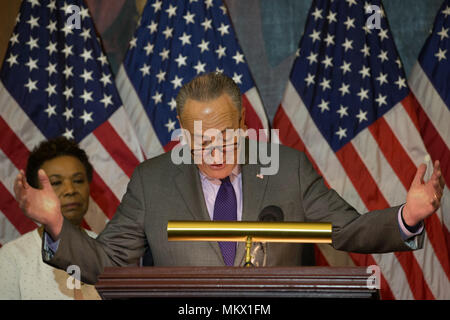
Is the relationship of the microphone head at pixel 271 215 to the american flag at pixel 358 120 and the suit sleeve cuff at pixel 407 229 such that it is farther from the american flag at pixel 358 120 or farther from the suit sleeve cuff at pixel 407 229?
the american flag at pixel 358 120

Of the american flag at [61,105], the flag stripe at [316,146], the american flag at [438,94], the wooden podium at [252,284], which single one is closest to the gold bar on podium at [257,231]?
the wooden podium at [252,284]

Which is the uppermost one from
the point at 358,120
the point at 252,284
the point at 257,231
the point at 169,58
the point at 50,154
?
the point at 169,58

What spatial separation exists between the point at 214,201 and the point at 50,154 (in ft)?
4.97

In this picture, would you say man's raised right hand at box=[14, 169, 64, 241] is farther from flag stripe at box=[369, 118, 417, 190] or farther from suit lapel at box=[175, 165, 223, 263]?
flag stripe at box=[369, 118, 417, 190]

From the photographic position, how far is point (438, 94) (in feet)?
13.9

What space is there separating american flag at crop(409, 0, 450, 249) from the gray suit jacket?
1791mm

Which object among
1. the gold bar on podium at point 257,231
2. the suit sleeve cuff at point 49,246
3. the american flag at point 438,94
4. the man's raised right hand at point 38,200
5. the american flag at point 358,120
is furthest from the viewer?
the american flag at point 438,94

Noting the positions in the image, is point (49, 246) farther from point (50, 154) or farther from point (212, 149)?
point (50, 154)

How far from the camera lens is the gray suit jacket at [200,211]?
2443 millimetres

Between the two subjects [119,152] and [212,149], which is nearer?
[212,149]

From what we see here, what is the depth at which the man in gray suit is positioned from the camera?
96.7 inches

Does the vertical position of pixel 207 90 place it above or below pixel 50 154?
below

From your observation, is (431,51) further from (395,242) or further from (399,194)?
(395,242)
